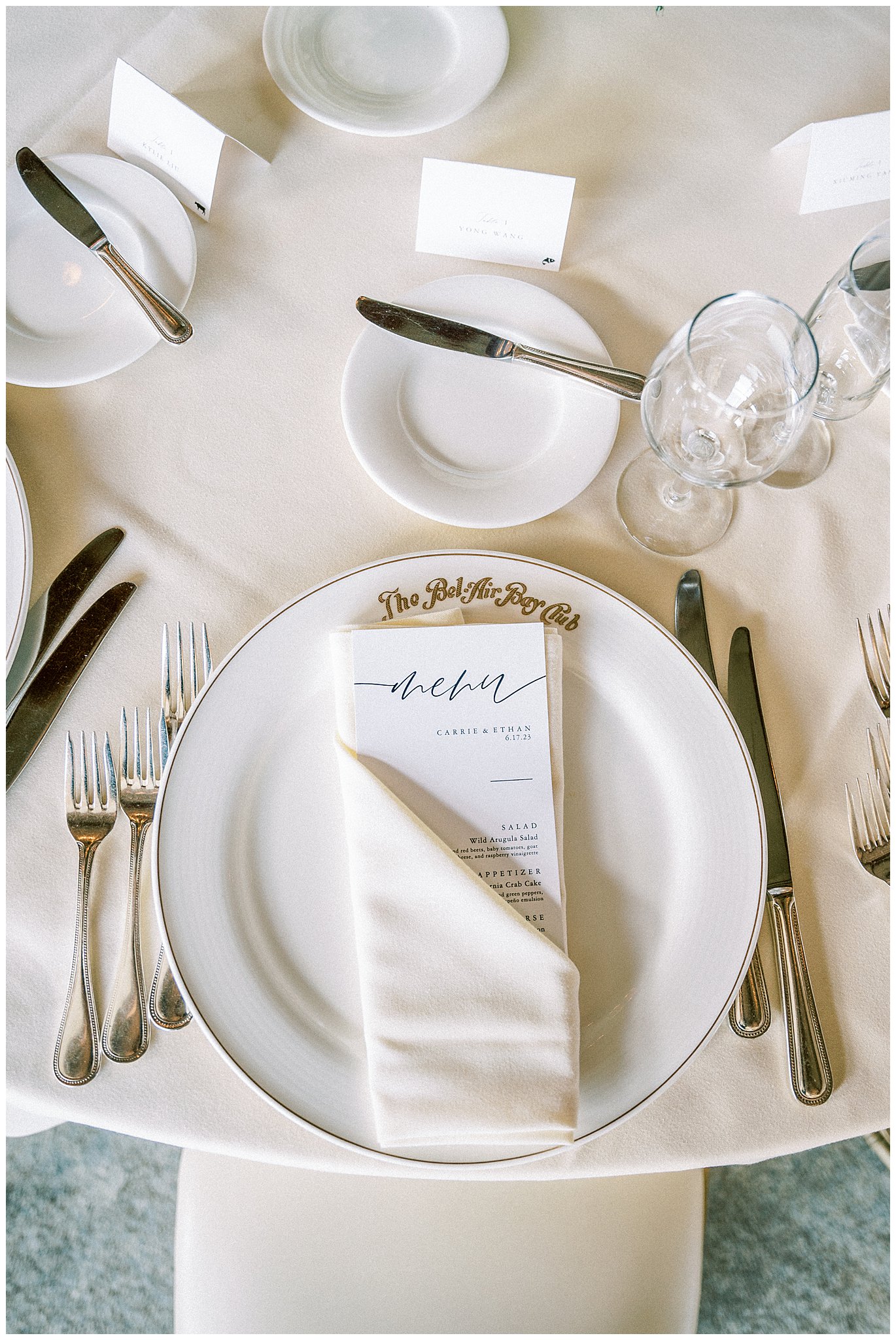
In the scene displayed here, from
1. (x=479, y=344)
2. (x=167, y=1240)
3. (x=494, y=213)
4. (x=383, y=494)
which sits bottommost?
(x=167, y=1240)

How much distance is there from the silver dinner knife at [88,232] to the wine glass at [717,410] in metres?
0.39

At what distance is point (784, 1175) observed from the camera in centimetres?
117

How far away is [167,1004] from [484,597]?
387mm

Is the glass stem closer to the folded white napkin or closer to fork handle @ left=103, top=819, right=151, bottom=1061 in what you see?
the folded white napkin

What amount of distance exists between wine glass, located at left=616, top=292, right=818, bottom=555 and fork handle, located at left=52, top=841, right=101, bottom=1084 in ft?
1.75

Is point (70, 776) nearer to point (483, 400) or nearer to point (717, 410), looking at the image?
point (483, 400)

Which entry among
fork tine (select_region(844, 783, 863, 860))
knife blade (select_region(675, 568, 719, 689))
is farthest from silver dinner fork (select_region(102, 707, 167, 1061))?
fork tine (select_region(844, 783, 863, 860))

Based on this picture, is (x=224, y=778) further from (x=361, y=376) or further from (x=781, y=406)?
(x=781, y=406)

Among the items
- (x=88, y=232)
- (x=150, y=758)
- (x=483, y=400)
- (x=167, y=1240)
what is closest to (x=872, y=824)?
(x=483, y=400)

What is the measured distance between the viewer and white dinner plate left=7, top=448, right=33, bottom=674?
59cm

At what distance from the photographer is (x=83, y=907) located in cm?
59

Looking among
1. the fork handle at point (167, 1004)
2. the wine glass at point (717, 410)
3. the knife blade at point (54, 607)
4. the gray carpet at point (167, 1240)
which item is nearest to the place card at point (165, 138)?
the knife blade at point (54, 607)

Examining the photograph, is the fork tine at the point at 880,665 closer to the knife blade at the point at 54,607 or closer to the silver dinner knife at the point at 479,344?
the silver dinner knife at the point at 479,344

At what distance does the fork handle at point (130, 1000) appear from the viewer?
578mm
